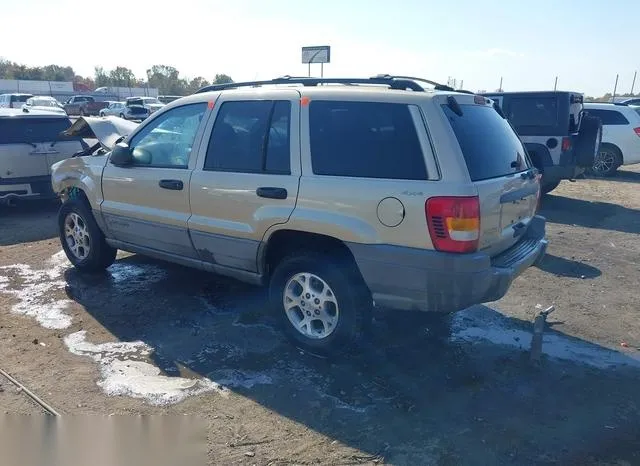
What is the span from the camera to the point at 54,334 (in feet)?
15.2

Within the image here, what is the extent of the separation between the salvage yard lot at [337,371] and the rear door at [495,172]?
1.02 meters

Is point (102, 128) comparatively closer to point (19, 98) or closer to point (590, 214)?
point (590, 214)

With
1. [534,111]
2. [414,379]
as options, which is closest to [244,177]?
[414,379]

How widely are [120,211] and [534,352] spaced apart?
155 inches

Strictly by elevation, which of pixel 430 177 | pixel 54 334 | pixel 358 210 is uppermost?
pixel 430 177

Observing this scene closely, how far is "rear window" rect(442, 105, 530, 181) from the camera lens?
3.76 metres

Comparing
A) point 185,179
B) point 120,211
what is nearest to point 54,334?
point 120,211

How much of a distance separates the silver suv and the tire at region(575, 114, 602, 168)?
600cm

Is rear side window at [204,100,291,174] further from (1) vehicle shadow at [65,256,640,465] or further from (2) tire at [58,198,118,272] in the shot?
(2) tire at [58,198,118,272]

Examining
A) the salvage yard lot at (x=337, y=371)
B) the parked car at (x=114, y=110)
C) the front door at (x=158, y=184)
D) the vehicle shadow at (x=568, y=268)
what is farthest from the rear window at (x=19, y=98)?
the vehicle shadow at (x=568, y=268)

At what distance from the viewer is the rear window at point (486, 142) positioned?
376 centimetres

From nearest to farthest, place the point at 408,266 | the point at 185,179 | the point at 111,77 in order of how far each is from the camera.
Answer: the point at 408,266, the point at 185,179, the point at 111,77

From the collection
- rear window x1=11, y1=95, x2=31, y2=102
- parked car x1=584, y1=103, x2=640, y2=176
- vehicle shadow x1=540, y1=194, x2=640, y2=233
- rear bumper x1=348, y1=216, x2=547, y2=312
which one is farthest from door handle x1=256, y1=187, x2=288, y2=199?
rear window x1=11, y1=95, x2=31, y2=102

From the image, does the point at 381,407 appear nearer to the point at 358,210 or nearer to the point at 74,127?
the point at 358,210
